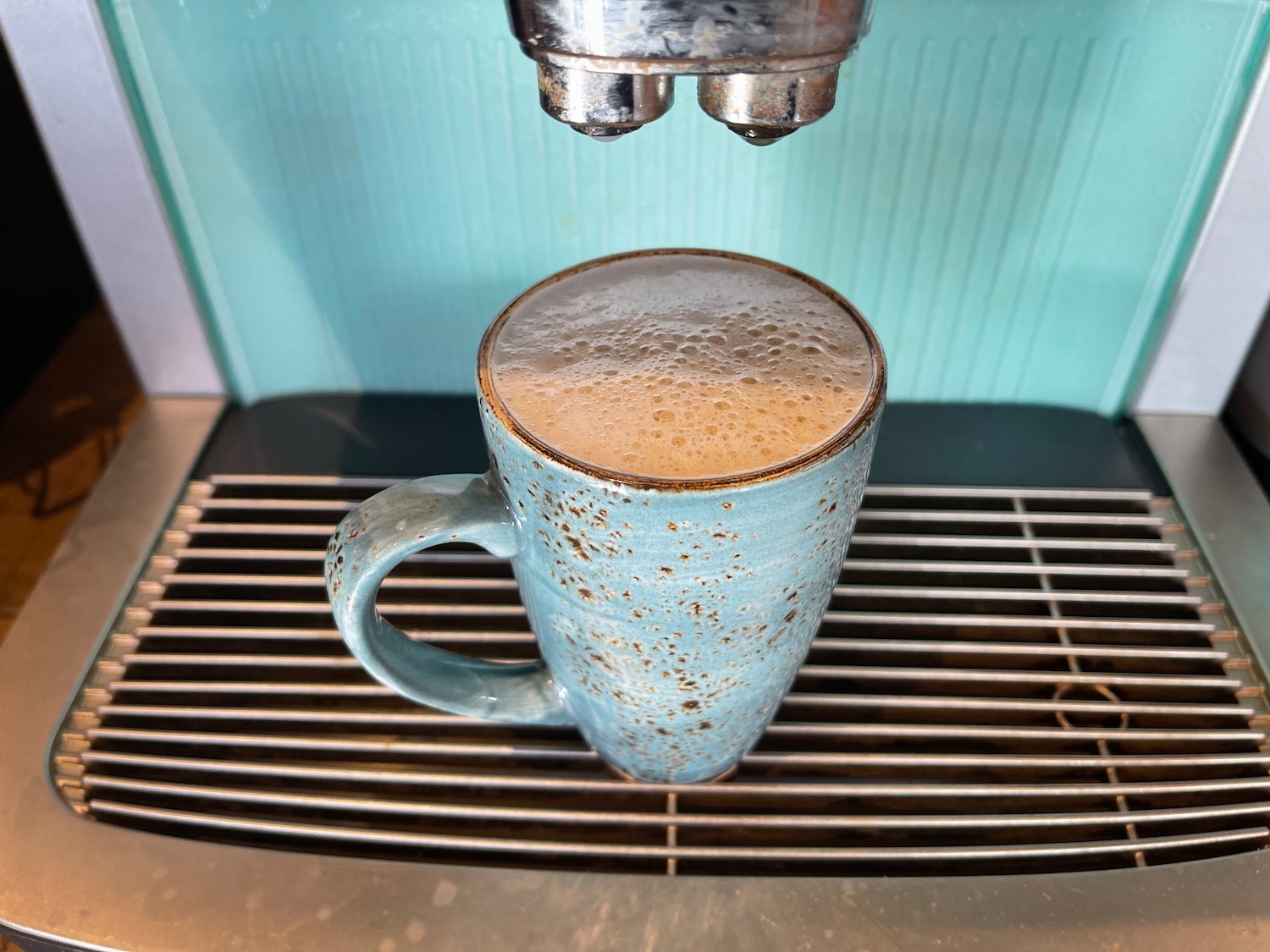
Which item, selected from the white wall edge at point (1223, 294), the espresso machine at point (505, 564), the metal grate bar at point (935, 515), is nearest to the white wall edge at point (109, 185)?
the espresso machine at point (505, 564)

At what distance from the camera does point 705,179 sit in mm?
575

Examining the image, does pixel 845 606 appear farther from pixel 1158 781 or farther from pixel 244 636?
pixel 244 636

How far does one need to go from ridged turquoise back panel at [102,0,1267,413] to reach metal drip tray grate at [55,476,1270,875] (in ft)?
0.43

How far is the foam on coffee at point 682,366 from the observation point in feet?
1.12

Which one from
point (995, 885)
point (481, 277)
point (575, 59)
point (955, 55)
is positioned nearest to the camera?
point (575, 59)

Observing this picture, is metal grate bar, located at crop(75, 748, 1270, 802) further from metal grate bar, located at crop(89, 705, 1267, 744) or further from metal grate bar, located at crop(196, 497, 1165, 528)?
metal grate bar, located at crop(196, 497, 1165, 528)

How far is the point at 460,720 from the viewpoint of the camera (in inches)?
19.8

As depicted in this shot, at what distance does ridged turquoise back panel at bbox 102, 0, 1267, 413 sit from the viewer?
0.52 meters

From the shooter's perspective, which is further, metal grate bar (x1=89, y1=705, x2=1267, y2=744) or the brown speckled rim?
metal grate bar (x1=89, y1=705, x2=1267, y2=744)

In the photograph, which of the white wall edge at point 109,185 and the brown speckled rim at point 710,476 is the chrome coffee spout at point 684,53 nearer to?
the brown speckled rim at point 710,476

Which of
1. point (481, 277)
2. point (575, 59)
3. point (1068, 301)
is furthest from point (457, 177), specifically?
point (1068, 301)

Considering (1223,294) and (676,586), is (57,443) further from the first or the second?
(1223,294)

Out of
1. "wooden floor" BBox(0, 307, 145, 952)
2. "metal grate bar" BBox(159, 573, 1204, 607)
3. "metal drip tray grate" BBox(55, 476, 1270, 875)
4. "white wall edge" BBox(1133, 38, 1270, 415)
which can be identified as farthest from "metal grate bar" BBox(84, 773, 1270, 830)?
"wooden floor" BBox(0, 307, 145, 952)

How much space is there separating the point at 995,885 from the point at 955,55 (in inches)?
16.8
